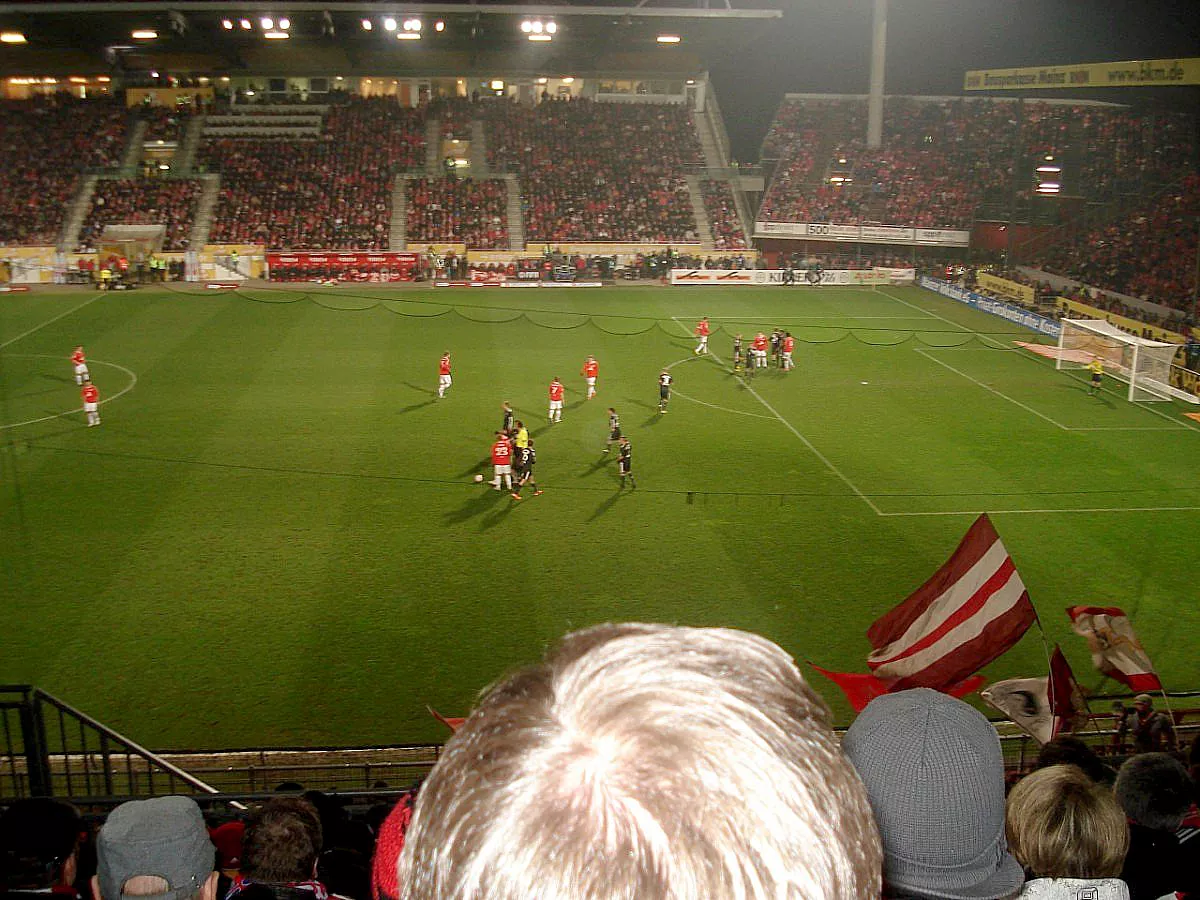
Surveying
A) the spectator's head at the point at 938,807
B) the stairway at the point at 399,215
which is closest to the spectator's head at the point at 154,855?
the spectator's head at the point at 938,807

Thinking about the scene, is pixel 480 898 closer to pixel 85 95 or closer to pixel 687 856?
pixel 687 856

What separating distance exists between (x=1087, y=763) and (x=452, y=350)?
2810 cm

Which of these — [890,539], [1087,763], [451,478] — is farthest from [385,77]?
[1087,763]

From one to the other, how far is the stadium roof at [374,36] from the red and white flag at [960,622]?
43.2 m

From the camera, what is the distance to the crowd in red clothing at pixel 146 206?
4822 cm

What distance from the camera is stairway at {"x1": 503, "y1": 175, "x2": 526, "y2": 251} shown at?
172ft

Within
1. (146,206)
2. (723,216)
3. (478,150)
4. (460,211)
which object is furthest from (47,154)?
(723,216)

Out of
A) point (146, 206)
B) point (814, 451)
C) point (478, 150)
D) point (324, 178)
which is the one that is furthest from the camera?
point (478, 150)

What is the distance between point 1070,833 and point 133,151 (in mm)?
60104

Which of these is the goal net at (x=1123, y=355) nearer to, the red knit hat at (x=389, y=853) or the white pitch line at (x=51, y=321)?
the red knit hat at (x=389, y=853)

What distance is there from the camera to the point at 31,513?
18.7 metres

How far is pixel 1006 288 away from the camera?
44.0 metres

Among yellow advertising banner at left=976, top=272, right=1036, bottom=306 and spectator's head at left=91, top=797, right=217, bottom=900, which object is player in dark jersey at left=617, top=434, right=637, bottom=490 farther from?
yellow advertising banner at left=976, top=272, right=1036, bottom=306

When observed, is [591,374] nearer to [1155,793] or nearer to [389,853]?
[1155,793]
